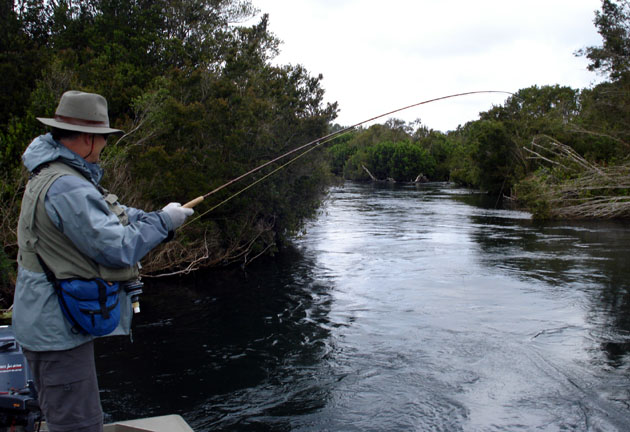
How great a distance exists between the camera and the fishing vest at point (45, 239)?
2.59 m

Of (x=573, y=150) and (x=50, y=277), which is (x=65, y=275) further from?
(x=573, y=150)

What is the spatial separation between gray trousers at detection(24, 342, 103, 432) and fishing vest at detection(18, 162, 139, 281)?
0.38 m

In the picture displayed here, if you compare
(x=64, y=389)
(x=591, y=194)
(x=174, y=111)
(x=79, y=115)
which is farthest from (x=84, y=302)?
(x=591, y=194)

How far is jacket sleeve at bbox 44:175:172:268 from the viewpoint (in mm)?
2535

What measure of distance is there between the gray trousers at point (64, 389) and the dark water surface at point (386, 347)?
10.5ft

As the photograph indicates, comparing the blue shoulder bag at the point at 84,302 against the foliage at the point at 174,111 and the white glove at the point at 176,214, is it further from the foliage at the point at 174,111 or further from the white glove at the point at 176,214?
the foliage at the point at 174,111

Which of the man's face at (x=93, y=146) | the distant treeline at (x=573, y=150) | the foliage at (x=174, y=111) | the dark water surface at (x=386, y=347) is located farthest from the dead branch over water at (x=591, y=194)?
the man's face at (x=93, y=146)

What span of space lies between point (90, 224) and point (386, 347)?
20.1 ft

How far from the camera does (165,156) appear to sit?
11.8 metres

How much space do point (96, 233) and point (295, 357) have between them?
560cm

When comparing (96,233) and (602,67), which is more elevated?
(602,67)

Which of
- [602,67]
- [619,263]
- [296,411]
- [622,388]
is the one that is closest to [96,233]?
[296,411]

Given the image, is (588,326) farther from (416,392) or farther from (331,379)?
(331,379)

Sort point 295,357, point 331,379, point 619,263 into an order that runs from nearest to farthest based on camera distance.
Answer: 1. point 331,379
2. point 295,357
3. point 619,263
